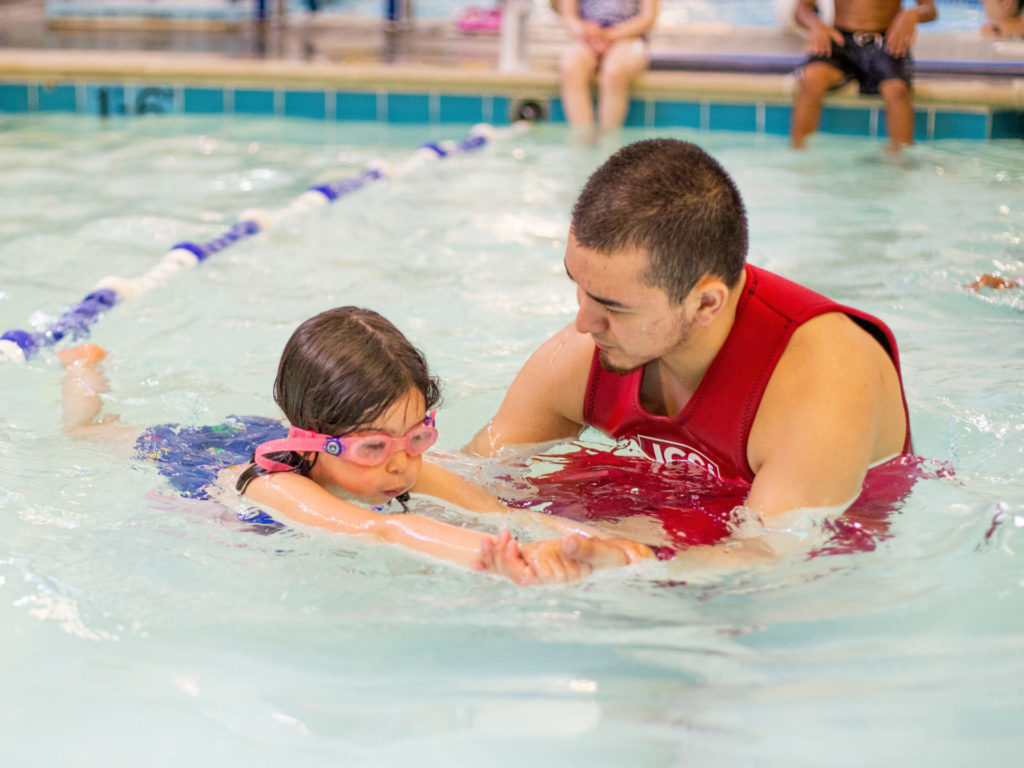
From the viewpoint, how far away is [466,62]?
974 centimetres

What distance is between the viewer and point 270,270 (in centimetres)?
507

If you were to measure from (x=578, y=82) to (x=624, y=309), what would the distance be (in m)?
5.99

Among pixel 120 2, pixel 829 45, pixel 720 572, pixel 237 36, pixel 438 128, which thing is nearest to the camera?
pixel 720 572

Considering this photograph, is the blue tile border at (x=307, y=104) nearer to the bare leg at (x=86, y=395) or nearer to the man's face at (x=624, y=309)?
the bare leg at (x=86, y=395)

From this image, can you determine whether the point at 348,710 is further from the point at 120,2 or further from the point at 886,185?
the point at 120,2

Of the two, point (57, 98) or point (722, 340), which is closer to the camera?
point (722, 340)

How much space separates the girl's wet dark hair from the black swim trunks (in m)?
5.75

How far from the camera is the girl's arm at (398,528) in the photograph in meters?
2.23

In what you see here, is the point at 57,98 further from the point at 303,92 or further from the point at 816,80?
the point at 816,80

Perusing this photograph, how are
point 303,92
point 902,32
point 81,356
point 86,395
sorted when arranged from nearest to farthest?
point 86,395 → point 81,356 → point 902,32 → point 303,92

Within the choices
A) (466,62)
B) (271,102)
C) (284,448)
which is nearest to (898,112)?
(466,62)

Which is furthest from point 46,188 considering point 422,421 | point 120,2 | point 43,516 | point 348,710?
point 120,2

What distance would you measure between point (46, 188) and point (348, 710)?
17.1ft

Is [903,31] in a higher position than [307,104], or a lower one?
higher
